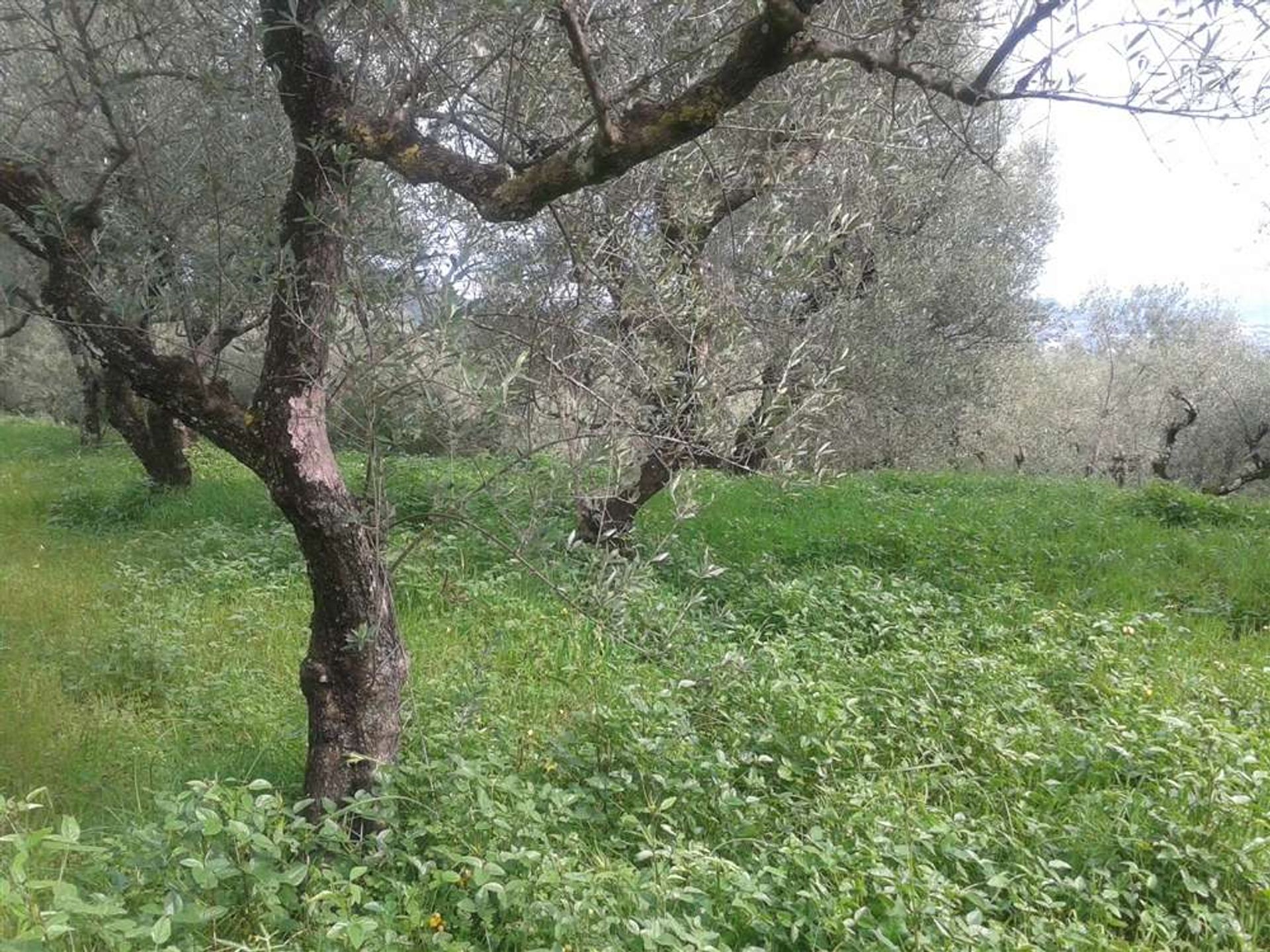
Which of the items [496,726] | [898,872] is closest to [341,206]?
[496,726]

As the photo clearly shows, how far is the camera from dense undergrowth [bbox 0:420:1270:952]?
2732mm

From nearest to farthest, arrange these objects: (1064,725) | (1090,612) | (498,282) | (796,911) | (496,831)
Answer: (796,911) < (496,831) < (498,282) < (1064,725) < (1090,612)

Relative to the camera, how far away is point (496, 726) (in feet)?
14.4

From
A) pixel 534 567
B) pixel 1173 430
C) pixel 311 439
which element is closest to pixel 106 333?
pixel 311 439

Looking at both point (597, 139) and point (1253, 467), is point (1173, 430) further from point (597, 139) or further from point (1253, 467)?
point (597, 139)

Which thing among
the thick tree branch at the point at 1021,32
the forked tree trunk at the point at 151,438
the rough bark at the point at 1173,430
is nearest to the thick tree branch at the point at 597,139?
the thick tree branch at the point at 1021,32

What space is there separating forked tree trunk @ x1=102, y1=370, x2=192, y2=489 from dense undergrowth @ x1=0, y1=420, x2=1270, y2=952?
2.96m

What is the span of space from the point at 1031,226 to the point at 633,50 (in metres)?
12.8

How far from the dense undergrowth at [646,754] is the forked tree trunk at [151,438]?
296 centimetres

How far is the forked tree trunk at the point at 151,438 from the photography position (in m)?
10.3

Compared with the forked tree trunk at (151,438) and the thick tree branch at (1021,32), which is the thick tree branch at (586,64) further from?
the forked tree trunk at (151,438)

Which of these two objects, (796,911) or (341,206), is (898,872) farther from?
(341,206)

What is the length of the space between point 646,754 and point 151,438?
8.89 metres

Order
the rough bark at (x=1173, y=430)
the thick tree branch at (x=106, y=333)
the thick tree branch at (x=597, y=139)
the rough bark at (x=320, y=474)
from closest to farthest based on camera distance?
the thick tree branch at (x=597, y=139)
the rough bark at (x=320, y=474)
the thick tree branch at (x=106, y=333)
the rough bark at (x=1173, y=430)
